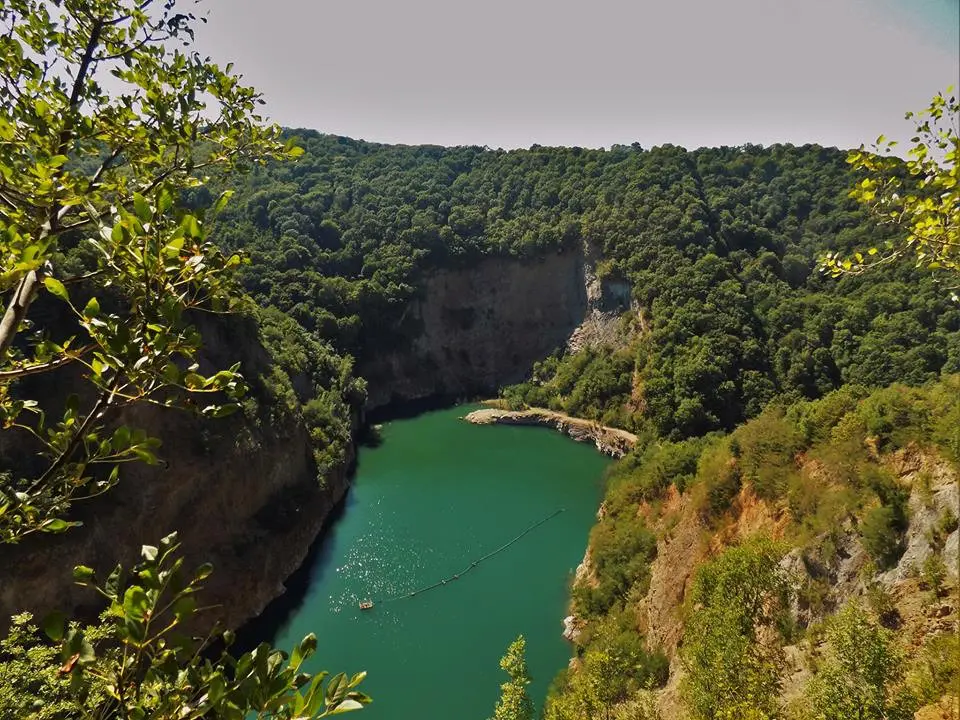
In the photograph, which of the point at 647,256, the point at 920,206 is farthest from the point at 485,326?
the point at 920,206

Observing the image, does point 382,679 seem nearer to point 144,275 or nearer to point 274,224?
point 144,275

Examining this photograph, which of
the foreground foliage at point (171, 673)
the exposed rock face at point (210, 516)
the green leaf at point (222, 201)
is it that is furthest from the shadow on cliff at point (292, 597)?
the green leaf at point (222, 201)

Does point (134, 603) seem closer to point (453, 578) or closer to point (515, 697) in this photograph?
point (515, 697)

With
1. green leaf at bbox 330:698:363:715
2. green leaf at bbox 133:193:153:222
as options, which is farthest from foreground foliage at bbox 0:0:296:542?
green leaf at bbox 330:698:363:715

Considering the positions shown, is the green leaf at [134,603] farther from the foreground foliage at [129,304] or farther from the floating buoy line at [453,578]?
the floating buoy line at [453,578]

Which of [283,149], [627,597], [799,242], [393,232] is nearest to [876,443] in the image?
[627,597]

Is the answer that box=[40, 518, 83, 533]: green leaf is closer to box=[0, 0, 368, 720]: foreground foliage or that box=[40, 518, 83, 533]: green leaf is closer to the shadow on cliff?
box=[0, 0, 368, 720]: foreground foliage

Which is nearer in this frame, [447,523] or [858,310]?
[447,523]
